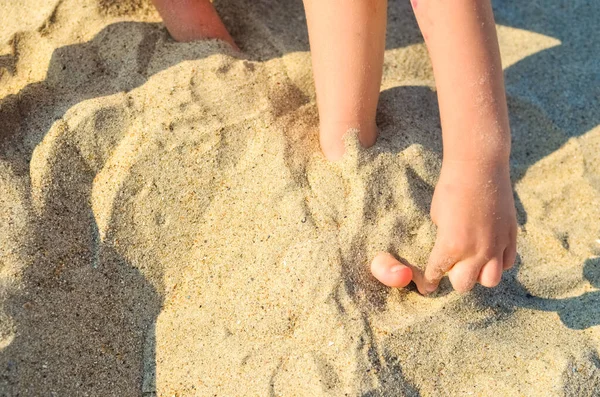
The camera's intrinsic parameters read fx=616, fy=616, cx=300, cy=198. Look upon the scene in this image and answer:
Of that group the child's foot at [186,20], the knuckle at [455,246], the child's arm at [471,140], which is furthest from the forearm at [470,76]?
the child's foot at [186,20]

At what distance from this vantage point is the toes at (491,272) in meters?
1.38

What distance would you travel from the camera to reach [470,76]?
4.43 feet

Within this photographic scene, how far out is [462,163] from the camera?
1367mm

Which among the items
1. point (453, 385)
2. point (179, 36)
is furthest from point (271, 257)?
point (179, 36)

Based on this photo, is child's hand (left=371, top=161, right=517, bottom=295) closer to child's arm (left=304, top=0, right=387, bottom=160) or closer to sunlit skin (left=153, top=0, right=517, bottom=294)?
sunlit skin (left=153, top=0, right=517, bottom=294)

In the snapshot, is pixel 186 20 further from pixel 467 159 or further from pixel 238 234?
pixel 467 159

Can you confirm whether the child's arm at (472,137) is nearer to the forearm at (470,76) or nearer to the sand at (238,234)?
the forearm at (470,76)

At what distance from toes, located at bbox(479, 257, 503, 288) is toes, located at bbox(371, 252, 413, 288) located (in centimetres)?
16

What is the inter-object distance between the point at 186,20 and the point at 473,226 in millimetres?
1019

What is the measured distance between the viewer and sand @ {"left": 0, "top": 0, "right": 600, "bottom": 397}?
134 centimetres

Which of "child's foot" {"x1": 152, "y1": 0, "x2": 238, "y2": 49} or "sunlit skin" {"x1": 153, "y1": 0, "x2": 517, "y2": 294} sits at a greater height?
"child's foot" {"x1": 152, "y1": 0, "x2": 238, "y2": 49}

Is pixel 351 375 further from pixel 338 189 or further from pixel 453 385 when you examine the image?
pixel 338 189

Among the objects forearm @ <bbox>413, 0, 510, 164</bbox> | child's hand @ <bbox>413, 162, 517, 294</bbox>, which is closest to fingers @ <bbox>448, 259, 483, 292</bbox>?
child's hand @ <bbox>413, 162, 517, 294</bbox>

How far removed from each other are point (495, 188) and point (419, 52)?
0.78m
